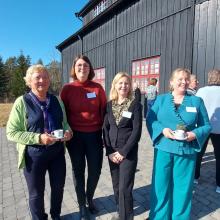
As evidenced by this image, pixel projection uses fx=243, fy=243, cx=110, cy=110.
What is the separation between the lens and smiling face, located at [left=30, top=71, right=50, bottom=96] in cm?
247

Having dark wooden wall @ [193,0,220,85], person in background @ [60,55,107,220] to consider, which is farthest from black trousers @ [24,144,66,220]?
dark wooden wall @ [193,0,220,85]

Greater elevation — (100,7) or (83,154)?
(100,7)

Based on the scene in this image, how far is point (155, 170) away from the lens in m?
2.86

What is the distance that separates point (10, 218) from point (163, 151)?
2146mm

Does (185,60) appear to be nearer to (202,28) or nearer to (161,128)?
(202,28)

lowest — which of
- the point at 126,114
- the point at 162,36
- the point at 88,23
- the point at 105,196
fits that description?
the point at 105,196

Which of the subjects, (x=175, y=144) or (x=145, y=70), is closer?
(x=175, y=144)

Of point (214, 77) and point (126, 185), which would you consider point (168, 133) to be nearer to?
point (126, 185)

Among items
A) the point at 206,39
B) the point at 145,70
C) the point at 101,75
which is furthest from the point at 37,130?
the point at 101,75

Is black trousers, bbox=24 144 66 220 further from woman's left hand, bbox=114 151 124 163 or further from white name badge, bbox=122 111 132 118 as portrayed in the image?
white name badge, bbox=122 111 132 118

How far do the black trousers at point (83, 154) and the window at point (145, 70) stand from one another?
23.2ft

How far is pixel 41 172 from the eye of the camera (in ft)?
8.55

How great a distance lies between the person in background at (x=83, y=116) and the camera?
2.85m

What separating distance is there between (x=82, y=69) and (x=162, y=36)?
6.96 meters
